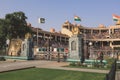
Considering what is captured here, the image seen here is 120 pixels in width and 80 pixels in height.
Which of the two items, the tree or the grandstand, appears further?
the grandstand

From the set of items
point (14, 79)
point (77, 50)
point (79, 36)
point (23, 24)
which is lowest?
point (14, 79)

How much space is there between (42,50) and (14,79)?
2646 cm

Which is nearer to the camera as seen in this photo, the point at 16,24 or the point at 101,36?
the point at 16,24

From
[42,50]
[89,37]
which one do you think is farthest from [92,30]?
[42,50]

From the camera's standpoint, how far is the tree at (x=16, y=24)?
5272cm

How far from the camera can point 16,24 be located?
178 feet

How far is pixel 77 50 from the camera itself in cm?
2555

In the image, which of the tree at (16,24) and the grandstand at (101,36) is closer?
the tree at (16,24)

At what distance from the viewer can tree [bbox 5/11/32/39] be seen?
52.7 metres

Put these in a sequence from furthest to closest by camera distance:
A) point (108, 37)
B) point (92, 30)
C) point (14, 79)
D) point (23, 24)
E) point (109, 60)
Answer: point (92, 30), point (108, 37), point (23, 24), point (109, 60), point (14, 79)

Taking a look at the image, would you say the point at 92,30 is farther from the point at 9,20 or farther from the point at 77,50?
the point at 77,50

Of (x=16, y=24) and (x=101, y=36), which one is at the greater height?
(x=16, y=24)

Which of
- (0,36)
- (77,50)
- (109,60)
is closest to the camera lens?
(109,60)

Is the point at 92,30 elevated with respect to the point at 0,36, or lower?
elevated
